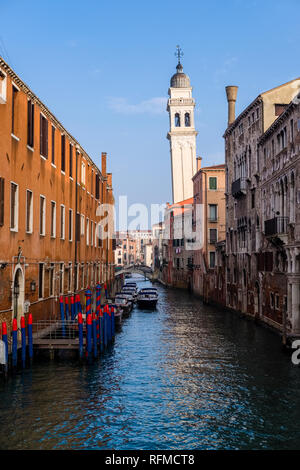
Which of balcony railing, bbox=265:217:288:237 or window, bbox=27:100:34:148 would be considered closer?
window, bbox=27:100:34:148

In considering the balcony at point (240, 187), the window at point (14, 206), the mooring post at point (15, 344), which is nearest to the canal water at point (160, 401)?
the mooring post at point (15, 344)

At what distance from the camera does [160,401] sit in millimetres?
15250

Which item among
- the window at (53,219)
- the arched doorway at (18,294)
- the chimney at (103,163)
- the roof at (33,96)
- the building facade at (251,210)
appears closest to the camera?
the roof at (33,96)

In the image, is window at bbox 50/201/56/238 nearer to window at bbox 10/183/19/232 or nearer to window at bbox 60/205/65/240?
window at bbox 60/205/65/240

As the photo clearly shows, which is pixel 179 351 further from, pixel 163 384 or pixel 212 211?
pixel 212 211

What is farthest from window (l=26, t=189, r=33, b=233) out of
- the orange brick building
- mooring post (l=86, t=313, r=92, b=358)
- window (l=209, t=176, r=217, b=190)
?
window (l=209, t=176, r=217, b=190)

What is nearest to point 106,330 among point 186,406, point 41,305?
point 41,305

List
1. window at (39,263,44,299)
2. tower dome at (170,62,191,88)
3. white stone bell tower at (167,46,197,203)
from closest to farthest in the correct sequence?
window at (39,263,44,299), white stone bell tower at (167,46,197,203), tower dome at (170,62,191,88)

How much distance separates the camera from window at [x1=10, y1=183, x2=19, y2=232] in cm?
1858

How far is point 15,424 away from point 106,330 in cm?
1128

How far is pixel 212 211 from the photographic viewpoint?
55.8 metres

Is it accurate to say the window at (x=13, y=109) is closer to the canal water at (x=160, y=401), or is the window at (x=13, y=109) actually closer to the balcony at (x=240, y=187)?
the canal water at (x=160, y=401)

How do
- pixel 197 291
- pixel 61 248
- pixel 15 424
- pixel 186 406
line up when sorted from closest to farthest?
pixel 15 424
pixel 186 406
pixel 61 248
pixel 197 291

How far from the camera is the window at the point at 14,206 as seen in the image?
18.6 meters
